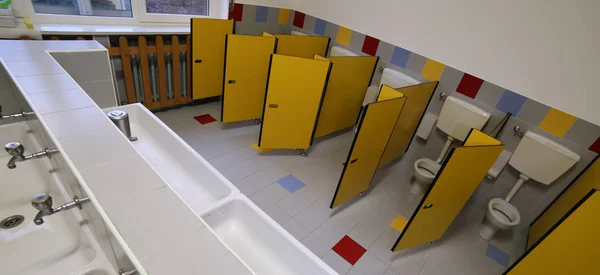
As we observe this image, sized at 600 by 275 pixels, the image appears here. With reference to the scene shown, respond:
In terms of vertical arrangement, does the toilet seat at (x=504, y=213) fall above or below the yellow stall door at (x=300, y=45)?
below

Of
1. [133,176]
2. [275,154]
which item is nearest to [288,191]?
[275,154]

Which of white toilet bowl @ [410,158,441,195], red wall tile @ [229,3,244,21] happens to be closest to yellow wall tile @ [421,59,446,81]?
white toilet bowl @ [410,158,441,195]

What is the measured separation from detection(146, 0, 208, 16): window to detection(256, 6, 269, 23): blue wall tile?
0.66 meters

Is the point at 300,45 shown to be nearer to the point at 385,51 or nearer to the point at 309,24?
the point at 309,24

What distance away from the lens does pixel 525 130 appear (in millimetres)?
2432

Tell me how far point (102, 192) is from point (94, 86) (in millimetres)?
1516

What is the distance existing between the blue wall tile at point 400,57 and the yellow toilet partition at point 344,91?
0.64 feet

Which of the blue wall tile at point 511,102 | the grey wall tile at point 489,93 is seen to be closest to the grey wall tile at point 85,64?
the grey wall tile at point 489,93

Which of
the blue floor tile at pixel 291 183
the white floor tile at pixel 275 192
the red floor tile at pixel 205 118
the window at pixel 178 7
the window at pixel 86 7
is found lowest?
the white floor tile at pixel 275 192

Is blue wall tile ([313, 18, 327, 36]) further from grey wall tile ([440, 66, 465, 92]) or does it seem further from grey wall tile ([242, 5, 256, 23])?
grey wall tile ([440, 66, 465, 92])

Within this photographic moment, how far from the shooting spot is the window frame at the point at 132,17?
242 centimetres

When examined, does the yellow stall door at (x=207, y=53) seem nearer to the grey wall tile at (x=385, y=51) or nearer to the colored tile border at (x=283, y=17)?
the colored tile border at (x=283, y=17)

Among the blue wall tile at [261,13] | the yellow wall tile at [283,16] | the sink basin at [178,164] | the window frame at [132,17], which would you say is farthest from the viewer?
the yellow wall tile at [283,16]

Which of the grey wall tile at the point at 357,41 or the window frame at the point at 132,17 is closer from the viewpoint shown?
the window frame at the point at 132,17
